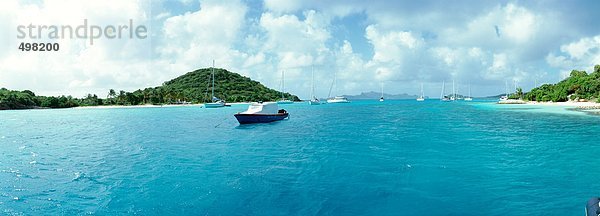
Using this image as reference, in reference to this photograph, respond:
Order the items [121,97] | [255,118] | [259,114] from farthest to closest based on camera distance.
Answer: [121,97]
[259,114]
[255,118]

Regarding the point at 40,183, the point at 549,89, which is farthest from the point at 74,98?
the point at 549,89

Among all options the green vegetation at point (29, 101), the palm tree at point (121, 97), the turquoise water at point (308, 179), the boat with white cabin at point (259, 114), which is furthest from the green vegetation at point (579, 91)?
the green vegetation at point (29, 101)

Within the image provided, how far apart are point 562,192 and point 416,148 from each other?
13.7m

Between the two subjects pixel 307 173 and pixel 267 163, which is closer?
pixel 307 173

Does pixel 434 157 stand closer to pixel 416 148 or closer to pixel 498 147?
pixel 416 148

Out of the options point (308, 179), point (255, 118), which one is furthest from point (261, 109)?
point (308, 179)

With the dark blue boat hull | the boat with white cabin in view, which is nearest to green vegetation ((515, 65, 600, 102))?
the boat with white cabin

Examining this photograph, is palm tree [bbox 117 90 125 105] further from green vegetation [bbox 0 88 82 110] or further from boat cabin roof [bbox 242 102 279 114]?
boat cabin roof [bbox 242 102 279 114]

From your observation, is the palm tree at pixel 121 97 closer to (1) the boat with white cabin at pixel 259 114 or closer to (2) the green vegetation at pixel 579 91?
(1) the boat with white cabin at pixel 259 114

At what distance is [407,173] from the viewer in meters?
19.1

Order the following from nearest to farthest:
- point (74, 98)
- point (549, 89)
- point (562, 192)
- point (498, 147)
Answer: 1. point (562, 192)
2. point (498, 147)
3. point (549, 89)
4. point (74, 98)

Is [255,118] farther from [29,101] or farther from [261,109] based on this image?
[29,101]

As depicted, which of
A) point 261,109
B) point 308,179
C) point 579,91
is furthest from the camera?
point 579,91

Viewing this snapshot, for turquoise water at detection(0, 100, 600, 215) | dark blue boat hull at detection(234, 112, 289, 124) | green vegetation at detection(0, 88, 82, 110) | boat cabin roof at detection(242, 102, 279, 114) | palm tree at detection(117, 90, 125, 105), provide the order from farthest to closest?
palm tree at detection(117, 90, 125, 105), green vegetation at detection(0, 88, 82, 110), boat cabin roof at detection(242, 102, 279, 114), dark blue boat hull at detection(234, 112, 289, 124), turquoise water at detection(0, 100, 600, 215)
